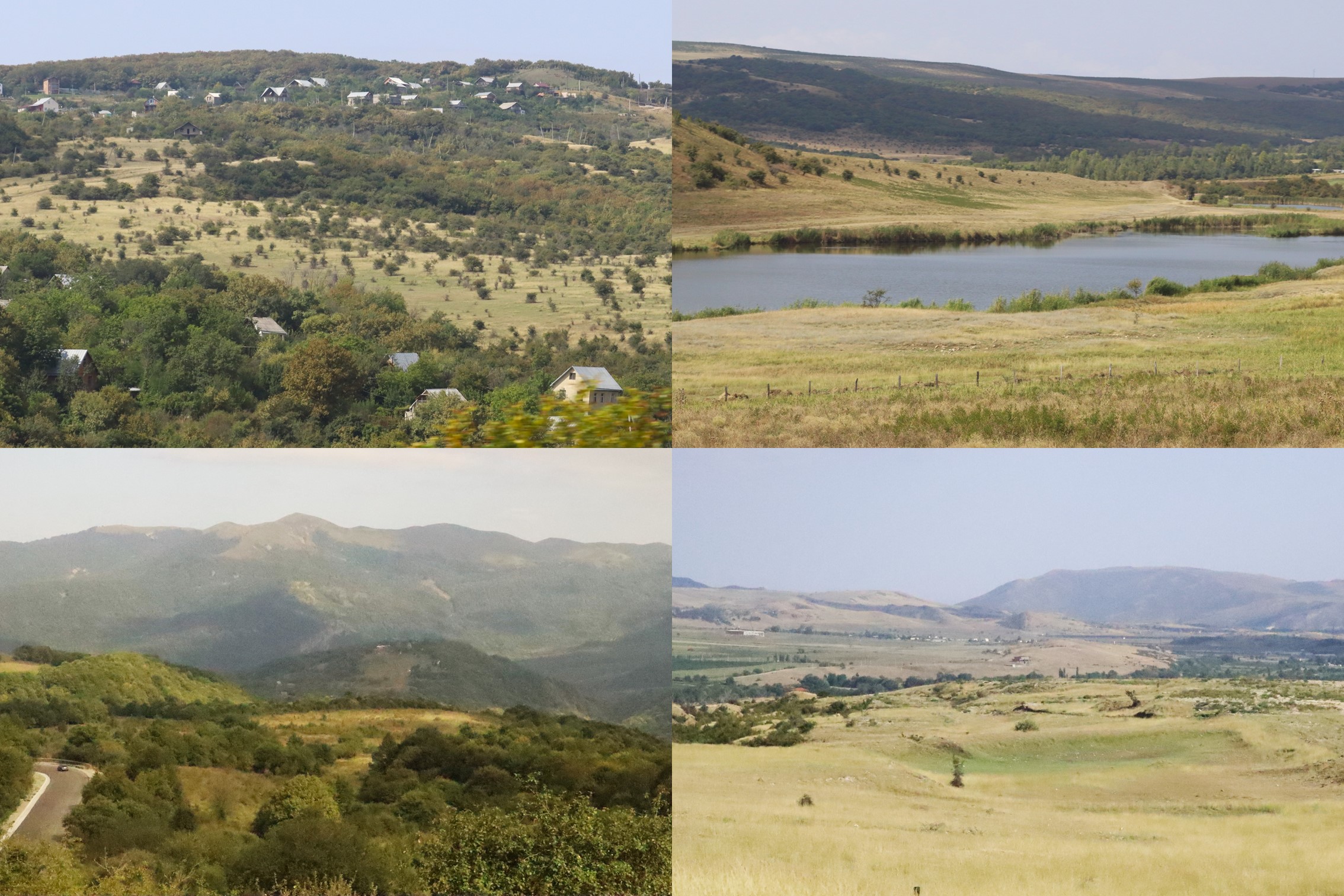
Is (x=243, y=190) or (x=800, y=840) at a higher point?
(x=243, y=190)

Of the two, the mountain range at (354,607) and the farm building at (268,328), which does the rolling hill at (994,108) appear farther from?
the mountain range at (354,607)

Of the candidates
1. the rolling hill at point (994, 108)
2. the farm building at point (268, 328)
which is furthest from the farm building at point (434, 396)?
the rolling hill at point (994, 108)

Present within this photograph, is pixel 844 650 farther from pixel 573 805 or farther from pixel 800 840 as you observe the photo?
pixel 573 805

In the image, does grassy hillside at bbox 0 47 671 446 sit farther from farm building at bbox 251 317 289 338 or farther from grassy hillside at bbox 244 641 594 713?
grassy hillside at bbox 244 641 594 713

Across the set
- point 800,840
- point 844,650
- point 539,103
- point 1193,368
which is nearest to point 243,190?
point 539,103

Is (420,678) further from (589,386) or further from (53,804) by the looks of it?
(589,386)

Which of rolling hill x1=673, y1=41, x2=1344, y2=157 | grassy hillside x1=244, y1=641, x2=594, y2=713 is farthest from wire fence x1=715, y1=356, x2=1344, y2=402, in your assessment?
rolling hill x1=673, y1=41, x2=1344, y2=157
